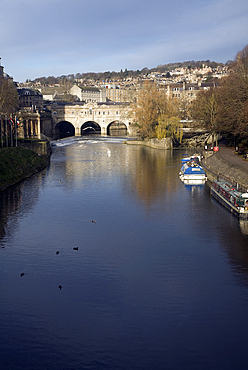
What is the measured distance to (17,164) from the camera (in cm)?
5328

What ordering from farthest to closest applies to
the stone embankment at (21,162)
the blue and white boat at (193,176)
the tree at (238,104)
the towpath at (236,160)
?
the tree at (238,104) → the blue and white boat at (193,176) → the stone embankment at (21,162) → the towpath at (236,160)

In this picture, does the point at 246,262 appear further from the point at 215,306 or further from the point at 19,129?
the point at 19,129

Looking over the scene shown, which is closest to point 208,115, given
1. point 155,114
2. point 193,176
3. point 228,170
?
point 155,114

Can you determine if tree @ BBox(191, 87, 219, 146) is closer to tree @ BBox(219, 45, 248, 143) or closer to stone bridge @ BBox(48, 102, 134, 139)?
tree @ BBox(219, 45, 248, 143)

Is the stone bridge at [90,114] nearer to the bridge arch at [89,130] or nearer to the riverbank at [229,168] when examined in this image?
the bridge arch at [89,130]

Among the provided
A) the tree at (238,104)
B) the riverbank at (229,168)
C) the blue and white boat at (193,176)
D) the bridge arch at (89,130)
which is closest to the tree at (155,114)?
the tree at (238,104)

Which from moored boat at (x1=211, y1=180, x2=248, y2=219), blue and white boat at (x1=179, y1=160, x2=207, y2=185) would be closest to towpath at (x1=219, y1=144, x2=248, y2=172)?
moored boat at (x1=211, y1=180, x2=248, y2=219)

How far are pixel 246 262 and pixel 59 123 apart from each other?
11747cm

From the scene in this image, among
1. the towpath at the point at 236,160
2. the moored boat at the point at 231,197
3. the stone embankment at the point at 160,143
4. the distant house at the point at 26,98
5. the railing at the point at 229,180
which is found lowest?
the moored boat at the point at 231,197

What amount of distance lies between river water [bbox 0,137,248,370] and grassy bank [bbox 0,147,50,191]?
23.9ft

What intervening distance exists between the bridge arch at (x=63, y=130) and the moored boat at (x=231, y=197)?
316 feet

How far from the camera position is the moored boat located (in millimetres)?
32188

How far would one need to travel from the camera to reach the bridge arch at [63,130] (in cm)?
13238

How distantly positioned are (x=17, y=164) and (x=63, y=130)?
89.1m
